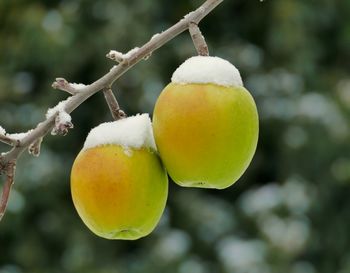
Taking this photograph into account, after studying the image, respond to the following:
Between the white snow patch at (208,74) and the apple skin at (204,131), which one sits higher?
the white snow patch at (208,74)

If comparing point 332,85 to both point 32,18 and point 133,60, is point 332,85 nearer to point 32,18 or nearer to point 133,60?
point 32,18

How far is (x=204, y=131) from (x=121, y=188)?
0.12 metres

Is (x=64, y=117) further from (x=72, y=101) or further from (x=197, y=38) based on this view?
(x=197, y=38)

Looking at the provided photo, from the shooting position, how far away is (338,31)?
436 centimetres

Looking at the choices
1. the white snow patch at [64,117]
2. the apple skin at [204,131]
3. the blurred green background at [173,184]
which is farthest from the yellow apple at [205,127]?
the blurred green background at [173,184]

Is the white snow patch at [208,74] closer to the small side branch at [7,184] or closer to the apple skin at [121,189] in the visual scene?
the apple skin at [121,189]

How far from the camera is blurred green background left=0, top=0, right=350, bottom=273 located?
3559mm

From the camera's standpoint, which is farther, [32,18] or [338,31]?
[338,31]

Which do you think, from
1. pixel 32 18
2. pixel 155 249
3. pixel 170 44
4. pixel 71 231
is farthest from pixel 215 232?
pixel 32 18

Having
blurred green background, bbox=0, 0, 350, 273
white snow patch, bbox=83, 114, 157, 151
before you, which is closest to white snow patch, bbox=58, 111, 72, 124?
white snow patch, bbox=83, 114, 157, 151

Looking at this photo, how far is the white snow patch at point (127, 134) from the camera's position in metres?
1.09

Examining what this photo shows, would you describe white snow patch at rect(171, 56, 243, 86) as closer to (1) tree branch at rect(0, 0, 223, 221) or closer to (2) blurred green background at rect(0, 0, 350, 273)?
(1) tree branch at rect(0, 0, 223, 221)

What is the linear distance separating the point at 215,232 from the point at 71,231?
1.87 ft

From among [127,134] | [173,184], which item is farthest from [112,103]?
[173,184]
